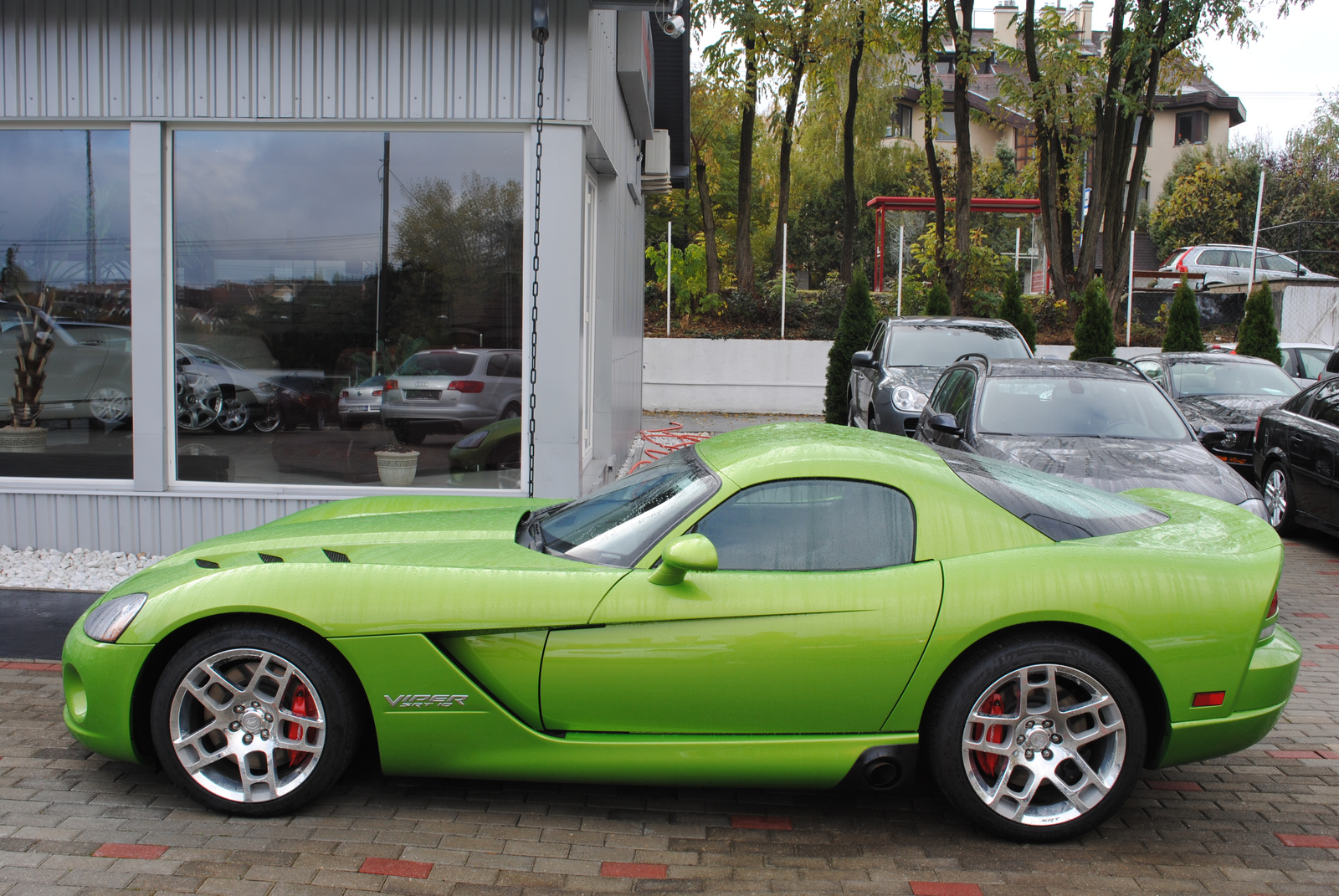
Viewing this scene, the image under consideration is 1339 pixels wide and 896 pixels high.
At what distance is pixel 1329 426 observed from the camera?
7922 millimetres

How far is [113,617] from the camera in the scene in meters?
3.36

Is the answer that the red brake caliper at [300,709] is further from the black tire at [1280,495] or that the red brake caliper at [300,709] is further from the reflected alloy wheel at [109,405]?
the black tire at [1280,495]

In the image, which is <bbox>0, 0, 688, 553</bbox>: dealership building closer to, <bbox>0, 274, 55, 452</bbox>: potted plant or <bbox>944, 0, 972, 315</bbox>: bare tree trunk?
<bbox>0, 274, 55, 452</bbox>: potted plant

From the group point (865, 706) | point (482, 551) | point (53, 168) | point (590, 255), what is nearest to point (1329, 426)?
point (590, 255)

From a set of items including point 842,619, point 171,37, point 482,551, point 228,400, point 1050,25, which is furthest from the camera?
point 1050,25

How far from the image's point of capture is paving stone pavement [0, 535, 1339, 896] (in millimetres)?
2959

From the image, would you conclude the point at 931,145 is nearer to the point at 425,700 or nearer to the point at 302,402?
the point at 302,402

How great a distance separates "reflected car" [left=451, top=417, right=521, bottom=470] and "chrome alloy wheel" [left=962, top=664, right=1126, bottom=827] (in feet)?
13.6

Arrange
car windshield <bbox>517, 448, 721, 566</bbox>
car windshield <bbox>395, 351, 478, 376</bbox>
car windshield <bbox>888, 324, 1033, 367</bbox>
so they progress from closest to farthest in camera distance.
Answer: car windshield <bbox>517, 448, 721, 566</bbox>, car windshield <bbox>395, 351, 478, 376</bbox>, car windshield <bbox>888, 324, 1033, 367</bbox>

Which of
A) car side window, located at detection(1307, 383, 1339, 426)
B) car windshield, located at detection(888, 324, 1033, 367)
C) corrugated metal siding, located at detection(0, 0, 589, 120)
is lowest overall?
car side window, located at detection(1307, 383, 1339, 426)

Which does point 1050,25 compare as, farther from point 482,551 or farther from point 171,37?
point 482,551

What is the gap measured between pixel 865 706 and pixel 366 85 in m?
5.26

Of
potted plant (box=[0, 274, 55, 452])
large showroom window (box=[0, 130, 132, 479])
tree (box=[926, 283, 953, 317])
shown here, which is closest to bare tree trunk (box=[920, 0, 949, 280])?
tree (box=[926, 283, 953, 317])

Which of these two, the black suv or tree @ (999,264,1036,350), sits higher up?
tree @ (999,264,1036,350)
